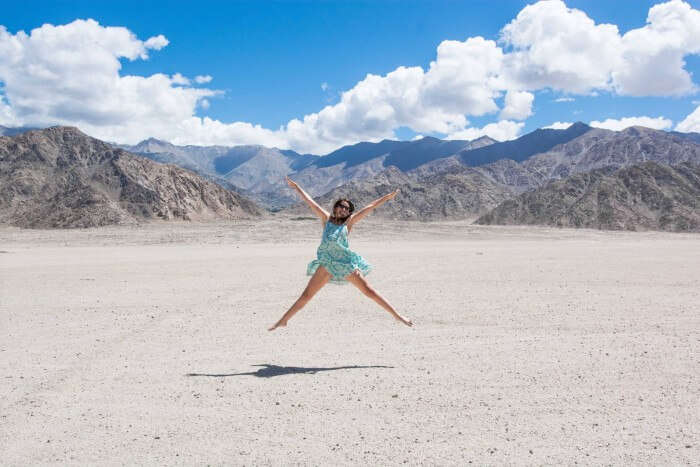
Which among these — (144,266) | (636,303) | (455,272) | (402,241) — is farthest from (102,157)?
(636,303)

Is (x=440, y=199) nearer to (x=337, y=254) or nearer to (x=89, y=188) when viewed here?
(x=89, y=188)

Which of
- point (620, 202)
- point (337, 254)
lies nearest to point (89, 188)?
point (337, 254)

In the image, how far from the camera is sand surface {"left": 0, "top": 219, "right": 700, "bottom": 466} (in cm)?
435

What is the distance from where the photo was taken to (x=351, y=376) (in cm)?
604

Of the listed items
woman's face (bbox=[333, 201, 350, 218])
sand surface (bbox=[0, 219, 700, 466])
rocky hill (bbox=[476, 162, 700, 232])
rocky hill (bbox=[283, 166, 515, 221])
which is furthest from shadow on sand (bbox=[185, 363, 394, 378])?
rocky hill (bbox=[283, 166, 515, 221])

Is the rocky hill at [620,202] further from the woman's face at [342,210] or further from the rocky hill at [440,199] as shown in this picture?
the woman's face at [342,210]

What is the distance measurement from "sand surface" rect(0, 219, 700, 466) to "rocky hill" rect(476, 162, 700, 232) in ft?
195

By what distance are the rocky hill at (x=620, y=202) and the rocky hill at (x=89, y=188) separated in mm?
43553

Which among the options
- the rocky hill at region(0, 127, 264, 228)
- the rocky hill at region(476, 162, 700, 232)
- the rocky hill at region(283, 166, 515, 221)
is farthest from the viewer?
the rocky hill at region(283, 166, 515, 221)

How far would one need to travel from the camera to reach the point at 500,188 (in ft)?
415

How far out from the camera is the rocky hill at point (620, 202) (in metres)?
66.2

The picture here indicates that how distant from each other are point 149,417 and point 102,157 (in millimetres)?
99145

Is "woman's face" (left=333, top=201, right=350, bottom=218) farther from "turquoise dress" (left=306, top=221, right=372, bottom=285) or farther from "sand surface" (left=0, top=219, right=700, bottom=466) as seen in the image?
"sand surface" (left=0, top=219, right=700, bottom=466)

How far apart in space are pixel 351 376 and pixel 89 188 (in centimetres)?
6415
